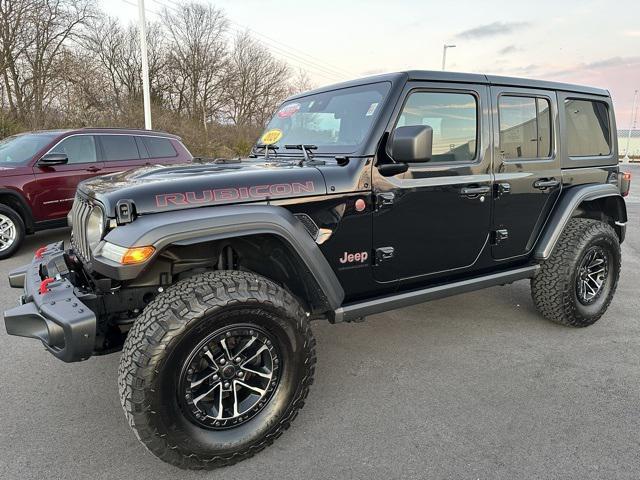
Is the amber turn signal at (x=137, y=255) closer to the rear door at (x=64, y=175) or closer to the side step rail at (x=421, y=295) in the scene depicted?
the side step rail at (x=421, y=295)

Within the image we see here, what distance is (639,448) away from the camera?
7.94 ft

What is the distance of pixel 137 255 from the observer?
2057 millimetres

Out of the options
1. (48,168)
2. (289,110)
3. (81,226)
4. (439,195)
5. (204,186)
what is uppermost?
(289,110)

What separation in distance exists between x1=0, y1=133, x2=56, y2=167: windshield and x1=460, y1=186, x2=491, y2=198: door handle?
6151mm

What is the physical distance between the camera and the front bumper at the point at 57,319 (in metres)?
2.08

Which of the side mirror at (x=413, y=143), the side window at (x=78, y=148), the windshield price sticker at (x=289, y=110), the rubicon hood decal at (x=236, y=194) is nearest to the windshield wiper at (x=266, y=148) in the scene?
the windshield price sticker at (x=289, y=110)

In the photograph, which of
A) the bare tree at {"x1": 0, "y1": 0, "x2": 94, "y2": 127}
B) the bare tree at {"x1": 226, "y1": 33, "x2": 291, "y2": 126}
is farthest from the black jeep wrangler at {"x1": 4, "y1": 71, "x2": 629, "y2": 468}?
the bare tree at {"x1": 226, "y1": 33, "x2": 291, "y2": 126}

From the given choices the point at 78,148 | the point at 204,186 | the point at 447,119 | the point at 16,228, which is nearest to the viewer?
→ the point at 204,186

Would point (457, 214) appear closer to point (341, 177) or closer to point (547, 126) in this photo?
point (341, 177)

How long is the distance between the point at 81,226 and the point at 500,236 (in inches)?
114

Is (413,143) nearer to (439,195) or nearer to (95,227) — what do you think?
(439,195)

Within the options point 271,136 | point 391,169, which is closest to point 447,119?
point 391,169

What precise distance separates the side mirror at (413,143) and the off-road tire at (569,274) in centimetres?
189

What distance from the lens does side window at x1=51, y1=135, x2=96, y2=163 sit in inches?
262
